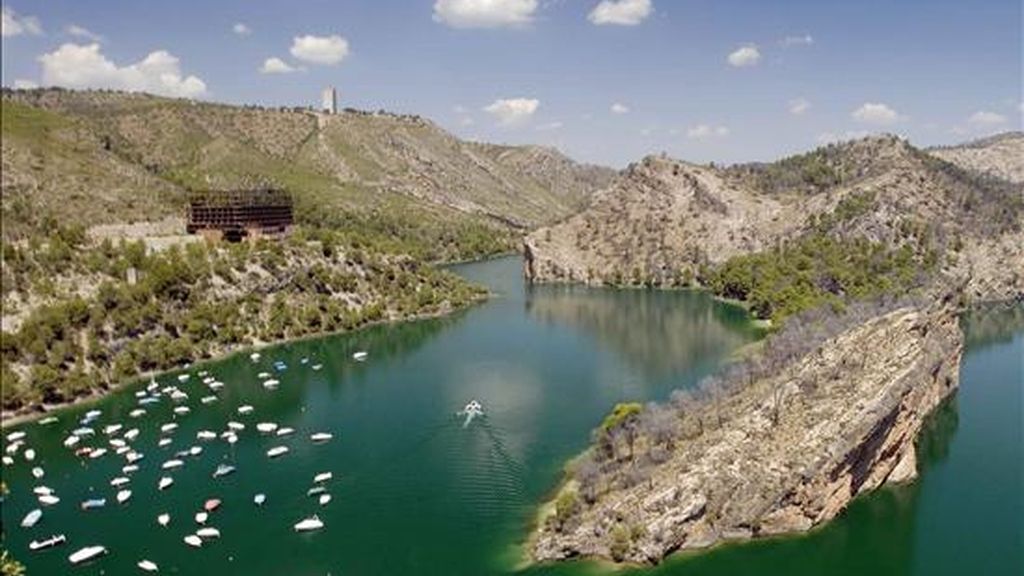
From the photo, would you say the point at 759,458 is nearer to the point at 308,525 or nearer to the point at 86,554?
the point at 308,525

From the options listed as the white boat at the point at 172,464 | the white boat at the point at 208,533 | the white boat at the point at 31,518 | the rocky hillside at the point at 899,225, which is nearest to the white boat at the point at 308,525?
the white boat at the point at 208,533

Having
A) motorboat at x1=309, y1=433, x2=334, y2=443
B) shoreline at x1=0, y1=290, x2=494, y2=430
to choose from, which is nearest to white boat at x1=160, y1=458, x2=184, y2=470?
motorboat at x1=309, y1=433, x2=334, y2=443

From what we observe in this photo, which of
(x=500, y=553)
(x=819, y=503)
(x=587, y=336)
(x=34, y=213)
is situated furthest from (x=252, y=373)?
(x=819, y=503)

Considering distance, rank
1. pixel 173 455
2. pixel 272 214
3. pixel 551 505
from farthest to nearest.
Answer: pixel 272 214 → pixel 173 455 → pixel 551 505

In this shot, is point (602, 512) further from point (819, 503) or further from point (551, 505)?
point (819, 503)

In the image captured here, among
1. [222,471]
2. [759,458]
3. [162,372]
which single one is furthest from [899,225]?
[222,471]

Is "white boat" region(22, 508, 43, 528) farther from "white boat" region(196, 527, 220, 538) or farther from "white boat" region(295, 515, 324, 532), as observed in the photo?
"white boat" region(295, 515, 324, 532)
